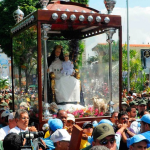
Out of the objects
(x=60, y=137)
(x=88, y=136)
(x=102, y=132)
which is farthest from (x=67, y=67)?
(x=102, y=132)

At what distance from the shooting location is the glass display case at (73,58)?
750cm

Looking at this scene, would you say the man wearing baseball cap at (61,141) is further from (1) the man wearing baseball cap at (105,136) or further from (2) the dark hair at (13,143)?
(2) the dark hair at (13,143)

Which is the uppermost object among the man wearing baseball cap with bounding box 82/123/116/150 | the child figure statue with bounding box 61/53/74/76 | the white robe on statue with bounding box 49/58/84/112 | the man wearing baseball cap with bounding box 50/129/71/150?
the child figure statue with bounding box 61/53/74/76

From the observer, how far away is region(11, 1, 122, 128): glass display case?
7500 mm

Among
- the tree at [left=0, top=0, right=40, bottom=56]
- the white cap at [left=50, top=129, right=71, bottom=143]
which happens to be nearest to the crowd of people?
the white cap at [left=50, top=129, right=71, bottom=143]

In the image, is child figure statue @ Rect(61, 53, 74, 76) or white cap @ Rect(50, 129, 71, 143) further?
child figure statue @ Rect(61, 53, 74, 76)

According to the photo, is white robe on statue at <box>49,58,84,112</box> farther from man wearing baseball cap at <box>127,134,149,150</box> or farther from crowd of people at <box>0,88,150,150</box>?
man wearing baseball cap at <box>127,134,149,150</box>

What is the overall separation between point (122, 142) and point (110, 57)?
13.3 ft

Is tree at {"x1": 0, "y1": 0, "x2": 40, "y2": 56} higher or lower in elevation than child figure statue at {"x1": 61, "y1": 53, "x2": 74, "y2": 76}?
higher

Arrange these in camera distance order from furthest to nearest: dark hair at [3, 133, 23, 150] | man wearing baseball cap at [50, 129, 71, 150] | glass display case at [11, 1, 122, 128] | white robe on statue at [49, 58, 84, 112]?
Result: white robe on statue at [49, 58, 84, 112] → glass display case at [11, 1, 122, 128] → man wearing baseball cap at [50, 129, 71, 150] → dark hair at [3, 133, 23, 150]

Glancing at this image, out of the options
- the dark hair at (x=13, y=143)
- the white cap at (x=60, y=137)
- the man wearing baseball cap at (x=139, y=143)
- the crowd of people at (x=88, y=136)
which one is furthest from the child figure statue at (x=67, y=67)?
the dark hair at (x=13, y=143)

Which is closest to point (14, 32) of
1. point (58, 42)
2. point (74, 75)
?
point (58, 42)

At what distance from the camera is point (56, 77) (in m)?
9.02

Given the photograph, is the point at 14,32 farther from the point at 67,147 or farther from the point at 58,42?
the point at 67,147
